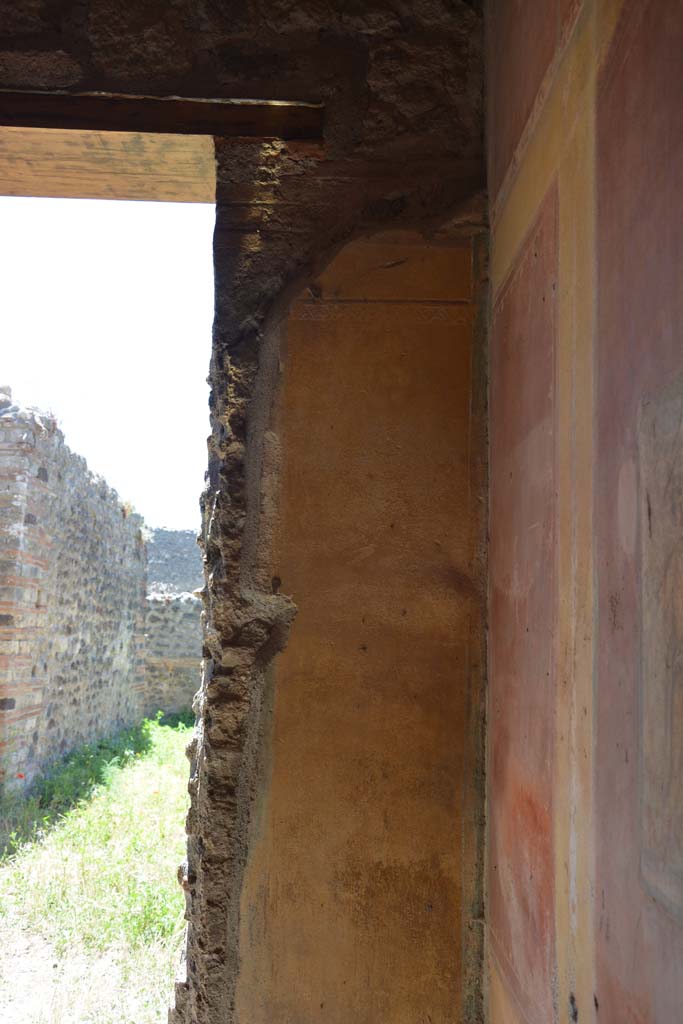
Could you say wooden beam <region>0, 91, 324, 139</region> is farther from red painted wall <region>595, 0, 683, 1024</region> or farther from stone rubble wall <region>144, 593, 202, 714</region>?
stone rubble wall <region>144, 593, 202, 714</region>

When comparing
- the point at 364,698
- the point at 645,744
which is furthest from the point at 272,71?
the point at 645,744

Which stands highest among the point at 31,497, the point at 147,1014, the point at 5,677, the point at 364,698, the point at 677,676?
the point at 31,497

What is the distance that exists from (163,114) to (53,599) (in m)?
5.75

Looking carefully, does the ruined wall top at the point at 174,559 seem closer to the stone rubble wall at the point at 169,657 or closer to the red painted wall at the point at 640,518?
the stone rubble wall at the point at 169,657

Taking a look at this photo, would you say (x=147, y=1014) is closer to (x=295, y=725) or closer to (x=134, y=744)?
(x=295, y=725)

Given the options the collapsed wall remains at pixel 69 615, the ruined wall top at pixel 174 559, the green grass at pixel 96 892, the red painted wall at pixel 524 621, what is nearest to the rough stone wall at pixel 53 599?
the collapsed wall remains at pixel 69 615

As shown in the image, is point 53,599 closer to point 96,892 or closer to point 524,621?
point 96,892

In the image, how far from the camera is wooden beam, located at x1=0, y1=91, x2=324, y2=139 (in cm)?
211

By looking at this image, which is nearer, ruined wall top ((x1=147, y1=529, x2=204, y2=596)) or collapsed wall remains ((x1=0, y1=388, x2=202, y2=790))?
collapsed wall remains ((x1=0, y1=388, x2=202, y2=790))

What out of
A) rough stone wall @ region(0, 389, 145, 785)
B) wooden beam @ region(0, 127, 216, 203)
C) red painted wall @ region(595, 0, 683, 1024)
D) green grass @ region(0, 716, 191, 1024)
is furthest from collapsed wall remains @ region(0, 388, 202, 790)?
red painted wall @ region(595, 0, 683, 1024)

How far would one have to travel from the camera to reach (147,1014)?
338 centimetres

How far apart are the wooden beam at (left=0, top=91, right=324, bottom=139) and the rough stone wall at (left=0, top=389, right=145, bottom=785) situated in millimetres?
4778

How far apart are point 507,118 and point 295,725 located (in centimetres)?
137

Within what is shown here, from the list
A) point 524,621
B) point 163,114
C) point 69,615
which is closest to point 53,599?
point 69,615
